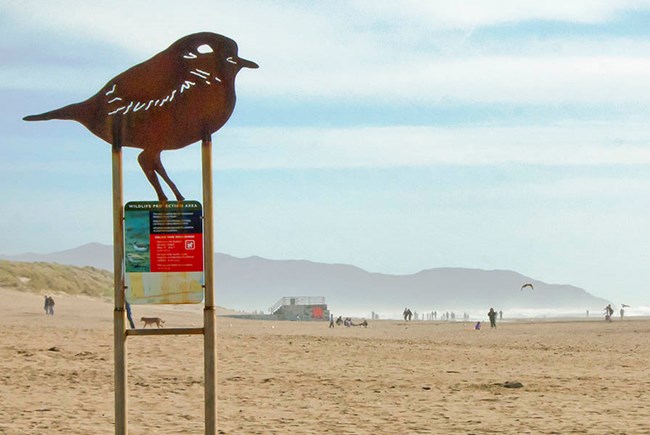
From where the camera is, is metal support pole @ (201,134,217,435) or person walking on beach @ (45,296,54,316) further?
person walking on beach @ (45,296,54,316)

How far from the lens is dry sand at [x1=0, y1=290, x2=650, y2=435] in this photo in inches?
491

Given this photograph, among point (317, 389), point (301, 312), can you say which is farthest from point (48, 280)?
point (317, 389)

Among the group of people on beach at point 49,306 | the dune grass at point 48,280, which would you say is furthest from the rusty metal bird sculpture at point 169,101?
the dune grass at point 48,280

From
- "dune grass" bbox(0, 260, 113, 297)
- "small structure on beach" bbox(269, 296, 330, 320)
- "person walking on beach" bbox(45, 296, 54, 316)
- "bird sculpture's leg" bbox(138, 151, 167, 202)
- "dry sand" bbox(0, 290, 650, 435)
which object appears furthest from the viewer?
"small structure on beach" bbox(269, 296, 330, 320)

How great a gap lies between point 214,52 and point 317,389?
8210 mm

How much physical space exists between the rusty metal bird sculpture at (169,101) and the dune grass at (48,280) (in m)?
61.8

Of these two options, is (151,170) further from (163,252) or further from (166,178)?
(163,252)

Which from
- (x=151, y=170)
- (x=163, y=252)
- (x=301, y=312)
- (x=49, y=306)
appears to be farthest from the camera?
(x=301, y=312)

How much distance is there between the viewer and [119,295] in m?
9.21

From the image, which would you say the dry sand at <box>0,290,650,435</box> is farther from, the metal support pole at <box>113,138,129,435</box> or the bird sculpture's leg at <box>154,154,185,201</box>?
the bird sculpture's leg at <box>154,154,185,201</box>

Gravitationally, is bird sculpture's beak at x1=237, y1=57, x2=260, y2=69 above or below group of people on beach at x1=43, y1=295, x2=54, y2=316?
above

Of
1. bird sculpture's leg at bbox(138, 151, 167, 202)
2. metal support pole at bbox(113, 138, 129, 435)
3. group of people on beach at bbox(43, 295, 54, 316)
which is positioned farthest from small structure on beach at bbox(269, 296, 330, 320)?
bird sculpture's leg at bbox(138, 151, 167, 202)

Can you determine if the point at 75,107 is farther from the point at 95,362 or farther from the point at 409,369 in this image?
the point at 409,369

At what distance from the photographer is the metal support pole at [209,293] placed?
913 cm
